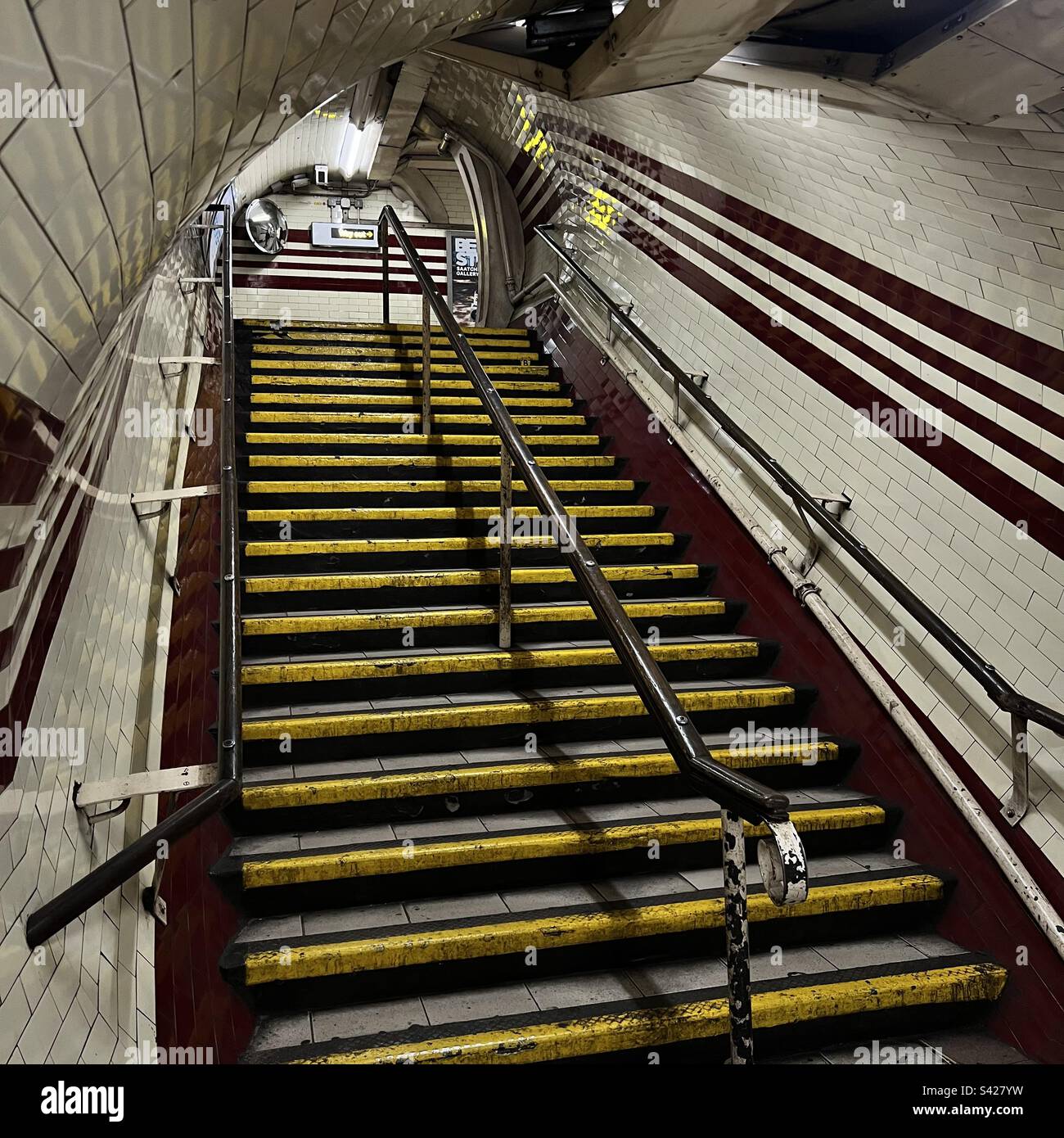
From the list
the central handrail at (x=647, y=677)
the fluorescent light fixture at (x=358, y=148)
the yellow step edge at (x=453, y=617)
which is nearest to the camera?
the central handrail at (x=647, y=677)

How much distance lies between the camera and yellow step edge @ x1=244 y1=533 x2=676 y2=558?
3.66 m

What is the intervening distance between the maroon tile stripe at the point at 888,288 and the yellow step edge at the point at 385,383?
56.7 inches

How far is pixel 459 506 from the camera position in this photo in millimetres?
4219

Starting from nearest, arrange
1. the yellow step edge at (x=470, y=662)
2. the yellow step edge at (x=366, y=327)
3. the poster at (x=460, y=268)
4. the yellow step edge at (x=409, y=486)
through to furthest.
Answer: the yellow step edge at (x=470, y=662) → the yellow step edge at (x=409, y=486) → the yellow step edge at (x=366, y=327) → the poster at (x=460, y=268)

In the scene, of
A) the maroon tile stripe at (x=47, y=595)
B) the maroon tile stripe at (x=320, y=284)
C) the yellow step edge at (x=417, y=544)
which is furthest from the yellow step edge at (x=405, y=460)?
the maroon tile stripe at (x=320, y=284)

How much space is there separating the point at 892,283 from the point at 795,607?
1.26 m

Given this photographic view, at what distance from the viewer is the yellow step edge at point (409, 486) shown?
13.3 ft

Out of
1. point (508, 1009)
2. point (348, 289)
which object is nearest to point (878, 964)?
point (508, 1009)

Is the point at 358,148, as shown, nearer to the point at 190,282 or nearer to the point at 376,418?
the point at 190,282

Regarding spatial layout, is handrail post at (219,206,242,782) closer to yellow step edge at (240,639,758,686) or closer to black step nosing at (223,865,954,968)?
yellow step edge at (240,639,758,686)

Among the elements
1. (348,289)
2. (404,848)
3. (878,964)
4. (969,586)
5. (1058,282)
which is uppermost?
(348,289)

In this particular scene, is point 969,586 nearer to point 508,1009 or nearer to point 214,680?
point 508,1009

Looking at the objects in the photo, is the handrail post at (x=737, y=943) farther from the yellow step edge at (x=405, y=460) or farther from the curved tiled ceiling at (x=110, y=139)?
the yellow step edge at (x=405, y=460)

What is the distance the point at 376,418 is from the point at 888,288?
2.65m
